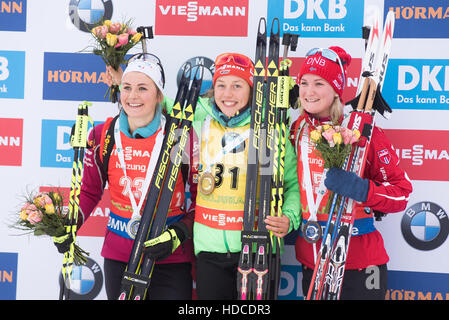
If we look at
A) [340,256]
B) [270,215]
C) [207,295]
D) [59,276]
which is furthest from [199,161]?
[59,276]

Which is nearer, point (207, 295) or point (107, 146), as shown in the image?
point (207, 295)

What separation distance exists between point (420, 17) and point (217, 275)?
208cm

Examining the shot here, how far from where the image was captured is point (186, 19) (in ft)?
11.0

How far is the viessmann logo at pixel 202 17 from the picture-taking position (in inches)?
130

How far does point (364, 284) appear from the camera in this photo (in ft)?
8.70

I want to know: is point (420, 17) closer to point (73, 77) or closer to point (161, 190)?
point (161, 190)

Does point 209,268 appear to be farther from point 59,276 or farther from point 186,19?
point 186,19

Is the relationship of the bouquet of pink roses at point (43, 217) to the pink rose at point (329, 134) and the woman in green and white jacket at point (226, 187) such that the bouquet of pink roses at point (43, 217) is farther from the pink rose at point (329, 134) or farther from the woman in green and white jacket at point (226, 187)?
the pink rose at point (329, 134)

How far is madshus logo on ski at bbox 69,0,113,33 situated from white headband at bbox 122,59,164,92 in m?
0.77

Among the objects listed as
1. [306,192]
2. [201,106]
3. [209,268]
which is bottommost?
[209,268]

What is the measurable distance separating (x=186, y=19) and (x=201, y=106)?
81 centimetres

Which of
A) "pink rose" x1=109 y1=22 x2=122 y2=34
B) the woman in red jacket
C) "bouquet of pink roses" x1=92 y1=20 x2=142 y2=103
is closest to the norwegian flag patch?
the woman in red jacket

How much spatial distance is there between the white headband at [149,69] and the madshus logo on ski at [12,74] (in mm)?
1053

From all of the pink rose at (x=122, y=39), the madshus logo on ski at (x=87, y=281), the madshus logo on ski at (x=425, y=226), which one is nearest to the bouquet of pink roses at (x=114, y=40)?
the pink rose at (x=122, y=39)
